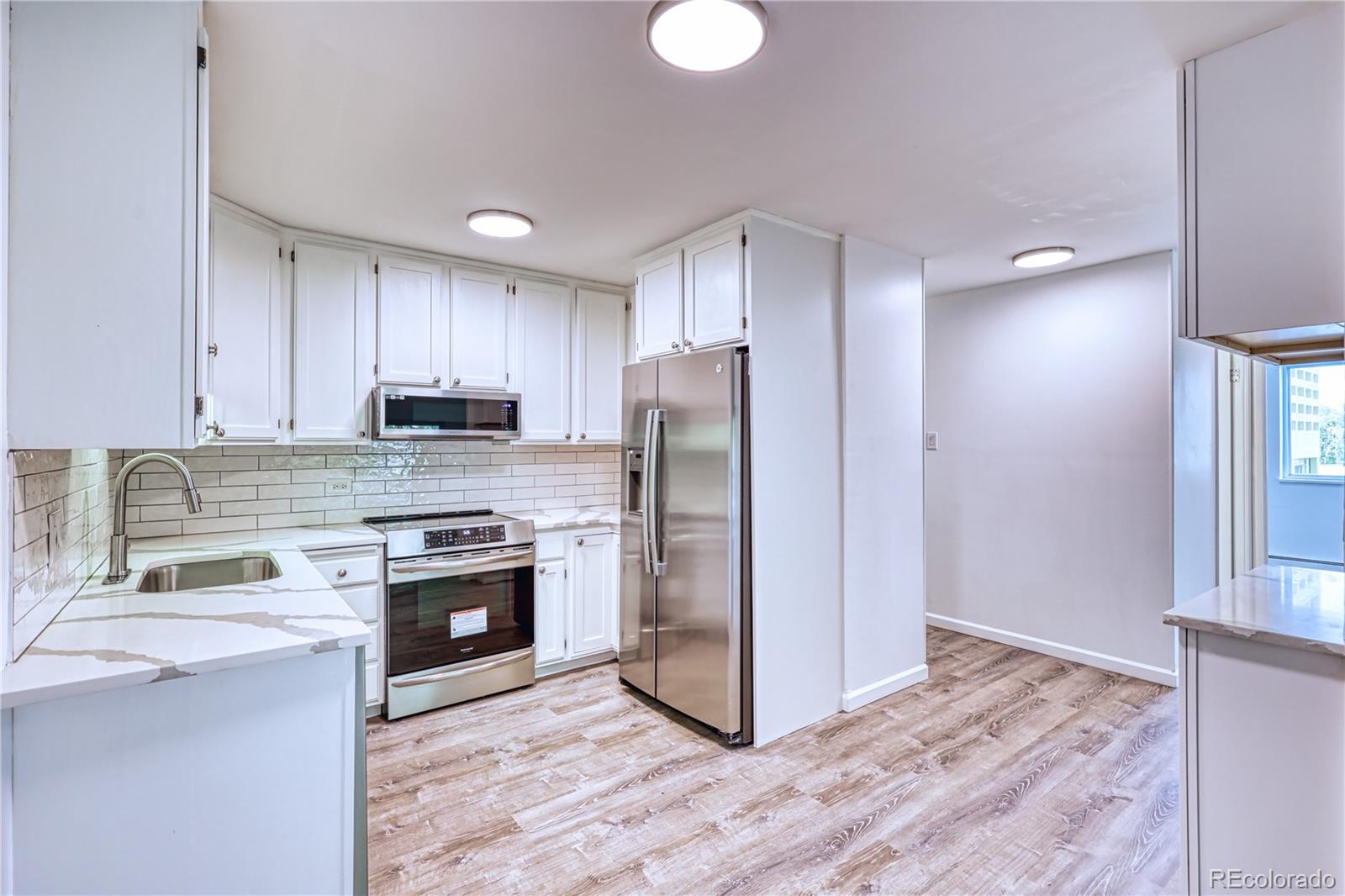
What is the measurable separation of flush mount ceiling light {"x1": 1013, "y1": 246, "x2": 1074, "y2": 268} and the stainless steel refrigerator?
1.86 metres

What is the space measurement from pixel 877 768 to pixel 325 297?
3.31 m

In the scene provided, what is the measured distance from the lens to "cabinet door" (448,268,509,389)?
3.45 metres

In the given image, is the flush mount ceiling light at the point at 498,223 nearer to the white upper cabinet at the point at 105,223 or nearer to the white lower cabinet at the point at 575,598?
the white upper cabinet at the point at 105,223

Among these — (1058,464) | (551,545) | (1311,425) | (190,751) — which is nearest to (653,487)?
(551,545)

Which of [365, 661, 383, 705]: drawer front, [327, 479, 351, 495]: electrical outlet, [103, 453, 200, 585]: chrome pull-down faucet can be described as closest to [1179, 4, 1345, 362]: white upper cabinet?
[103, 453, 200, 585]: chrome pull-down faucet

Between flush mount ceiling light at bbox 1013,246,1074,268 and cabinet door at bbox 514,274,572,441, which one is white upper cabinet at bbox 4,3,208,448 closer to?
cabinet door at bbox 514,274,572,441

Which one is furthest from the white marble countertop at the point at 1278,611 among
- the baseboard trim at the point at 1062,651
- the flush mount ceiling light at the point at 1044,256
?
the flush mount ceiling light at the point at 1044,256

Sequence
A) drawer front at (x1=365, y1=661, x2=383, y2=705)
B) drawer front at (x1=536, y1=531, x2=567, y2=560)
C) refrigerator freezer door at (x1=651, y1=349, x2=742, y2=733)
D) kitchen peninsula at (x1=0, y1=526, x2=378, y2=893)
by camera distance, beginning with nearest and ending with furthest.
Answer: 1. kitchen peninsula at (x1=0, y1=526, x2=378, y2=893)
2. refrigerator freezer door at (x1=651, y1=349, x2=742, y2=733)
3. drawer front at (x1=365, y1=661, x2=383, y2=705)
4. drawer front at (x1=536, y1=531, x2=567, y2=560)

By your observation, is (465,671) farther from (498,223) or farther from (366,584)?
(498,223)

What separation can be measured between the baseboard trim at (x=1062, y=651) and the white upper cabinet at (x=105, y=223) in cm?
440

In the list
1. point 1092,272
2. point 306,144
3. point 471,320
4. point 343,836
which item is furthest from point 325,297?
point 1092,272

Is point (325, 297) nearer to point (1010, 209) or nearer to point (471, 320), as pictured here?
point (471, 320)

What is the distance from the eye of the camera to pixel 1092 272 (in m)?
3.65

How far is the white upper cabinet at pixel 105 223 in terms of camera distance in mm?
1243
